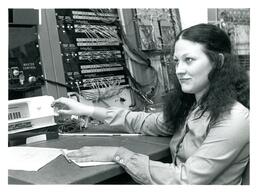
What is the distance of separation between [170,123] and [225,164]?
1.32 feet

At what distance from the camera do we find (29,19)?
1428 mm

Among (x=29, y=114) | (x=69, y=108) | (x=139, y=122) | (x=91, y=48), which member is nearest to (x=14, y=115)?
(x=29, y=114)

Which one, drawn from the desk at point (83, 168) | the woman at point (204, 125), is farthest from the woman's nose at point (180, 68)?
the desk at point (83, 168)

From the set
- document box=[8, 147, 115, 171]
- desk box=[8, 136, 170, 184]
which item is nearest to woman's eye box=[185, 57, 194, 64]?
desk box=[8, 136, 170, 184]

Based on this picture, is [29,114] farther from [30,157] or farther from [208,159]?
[208,159]

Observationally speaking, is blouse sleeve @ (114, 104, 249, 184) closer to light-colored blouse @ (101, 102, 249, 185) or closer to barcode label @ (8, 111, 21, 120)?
light-colored blouse @ (101, 102, 249, 185)

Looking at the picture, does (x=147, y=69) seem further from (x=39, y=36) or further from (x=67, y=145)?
(x=67, y=145)

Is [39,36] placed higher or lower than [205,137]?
Result: higher

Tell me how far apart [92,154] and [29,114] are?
0.43 metres

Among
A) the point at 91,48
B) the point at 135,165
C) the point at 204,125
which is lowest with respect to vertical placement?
the point at 135,165

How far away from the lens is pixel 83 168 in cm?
96

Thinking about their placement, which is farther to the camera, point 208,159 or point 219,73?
point 219,73

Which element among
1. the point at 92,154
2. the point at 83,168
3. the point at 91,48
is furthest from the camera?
the point at 91,48
